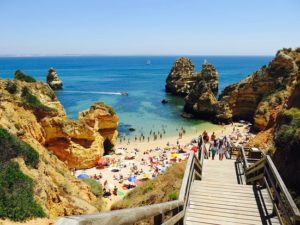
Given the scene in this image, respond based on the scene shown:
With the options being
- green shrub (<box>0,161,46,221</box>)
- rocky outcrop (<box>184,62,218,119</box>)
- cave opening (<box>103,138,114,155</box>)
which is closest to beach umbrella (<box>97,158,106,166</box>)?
cave opening (<box>103,138,114,155</box>)

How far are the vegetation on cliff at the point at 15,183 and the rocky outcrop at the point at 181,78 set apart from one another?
74.1 metres

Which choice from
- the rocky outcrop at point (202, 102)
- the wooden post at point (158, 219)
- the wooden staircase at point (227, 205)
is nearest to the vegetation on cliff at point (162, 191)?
the wooden staircase at point (227, 205)

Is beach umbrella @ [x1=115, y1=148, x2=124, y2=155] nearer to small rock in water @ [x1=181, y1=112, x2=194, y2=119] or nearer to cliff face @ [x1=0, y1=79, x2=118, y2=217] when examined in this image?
cliff face @ [x1=0, y1=79, x2=118, y2=217]

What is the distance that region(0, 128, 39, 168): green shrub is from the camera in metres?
14.1

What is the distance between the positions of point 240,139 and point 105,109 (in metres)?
18.4

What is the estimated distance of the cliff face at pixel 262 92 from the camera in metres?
46.3

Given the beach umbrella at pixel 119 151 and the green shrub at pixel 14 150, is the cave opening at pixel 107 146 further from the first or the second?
the green shrub at pixel 14 150

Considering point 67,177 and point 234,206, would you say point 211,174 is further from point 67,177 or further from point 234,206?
point 67,177

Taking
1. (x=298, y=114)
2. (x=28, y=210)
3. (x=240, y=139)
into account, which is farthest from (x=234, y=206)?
(x=240, y=139)

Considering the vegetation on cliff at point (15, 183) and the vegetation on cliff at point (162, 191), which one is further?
the vegetation on cliff at point (162, 191)

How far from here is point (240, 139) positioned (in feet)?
140

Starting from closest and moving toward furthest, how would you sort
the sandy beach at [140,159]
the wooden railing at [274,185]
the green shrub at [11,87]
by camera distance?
the wooden railing at [274,185] < the green shrub at [11,87] < the sandy beach at [140,159]

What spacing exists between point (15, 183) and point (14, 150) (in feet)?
8.62

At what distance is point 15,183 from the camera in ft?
40.5
